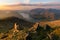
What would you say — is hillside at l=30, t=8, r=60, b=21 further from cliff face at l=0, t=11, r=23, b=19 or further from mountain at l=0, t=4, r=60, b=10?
cliff face at l=0, t=11, r=23, b=19

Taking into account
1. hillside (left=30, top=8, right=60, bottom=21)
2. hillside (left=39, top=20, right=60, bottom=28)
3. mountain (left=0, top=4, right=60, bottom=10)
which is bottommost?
hillside (left=39, top=20, right=60, bottom=28)

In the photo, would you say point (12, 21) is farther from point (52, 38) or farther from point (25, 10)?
point (52, 38)

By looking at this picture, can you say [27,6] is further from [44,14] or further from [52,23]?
[52,23]

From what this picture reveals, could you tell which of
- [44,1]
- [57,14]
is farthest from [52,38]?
[44,1]

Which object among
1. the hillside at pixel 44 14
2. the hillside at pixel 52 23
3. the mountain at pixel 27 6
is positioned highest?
the mountain at pixel 27 6

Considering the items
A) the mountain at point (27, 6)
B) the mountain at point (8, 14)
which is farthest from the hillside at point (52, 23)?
the mountain at point (8, 14)

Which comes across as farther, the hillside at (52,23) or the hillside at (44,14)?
the hillside at (44,14)

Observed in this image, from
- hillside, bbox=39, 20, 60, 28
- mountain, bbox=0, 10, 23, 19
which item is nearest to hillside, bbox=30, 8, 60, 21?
hillside, bbox=39, 20, 60, 28

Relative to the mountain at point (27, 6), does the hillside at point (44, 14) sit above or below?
below

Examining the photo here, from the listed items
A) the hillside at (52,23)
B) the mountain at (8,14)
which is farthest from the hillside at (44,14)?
the mountain at (8,14)

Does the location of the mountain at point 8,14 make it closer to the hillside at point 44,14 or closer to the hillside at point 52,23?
the hillside at point 44,14

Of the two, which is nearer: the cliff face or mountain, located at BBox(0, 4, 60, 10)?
the cliff face
